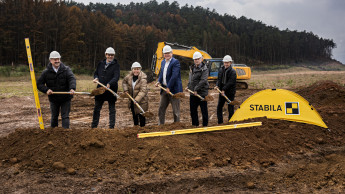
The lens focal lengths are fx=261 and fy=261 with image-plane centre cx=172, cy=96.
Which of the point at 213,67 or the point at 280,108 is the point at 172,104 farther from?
the point at 213,67

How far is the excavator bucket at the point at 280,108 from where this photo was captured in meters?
5.29

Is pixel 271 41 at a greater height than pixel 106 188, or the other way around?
Answer: pixel 271 41

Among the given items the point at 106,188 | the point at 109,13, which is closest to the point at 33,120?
the point at 106,188

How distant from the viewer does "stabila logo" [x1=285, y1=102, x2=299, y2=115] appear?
534cm

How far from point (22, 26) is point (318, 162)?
3956cm

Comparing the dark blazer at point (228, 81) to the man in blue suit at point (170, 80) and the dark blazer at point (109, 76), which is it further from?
the dark blazer at point (109, 76)

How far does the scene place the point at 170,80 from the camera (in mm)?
5457

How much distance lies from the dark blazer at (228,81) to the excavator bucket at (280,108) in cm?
63

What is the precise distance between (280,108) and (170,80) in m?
2.38

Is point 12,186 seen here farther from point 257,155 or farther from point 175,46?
point 175,46

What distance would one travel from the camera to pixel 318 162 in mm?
4199

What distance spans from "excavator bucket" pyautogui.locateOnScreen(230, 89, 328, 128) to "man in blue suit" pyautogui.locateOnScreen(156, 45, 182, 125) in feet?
4.66

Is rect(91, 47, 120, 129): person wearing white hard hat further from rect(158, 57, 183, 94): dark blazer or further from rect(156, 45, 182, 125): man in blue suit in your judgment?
rect(158, 57, 183, 94): dark blazer

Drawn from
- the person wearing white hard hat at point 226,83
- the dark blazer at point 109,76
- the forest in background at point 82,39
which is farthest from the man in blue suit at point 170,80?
the forest in background at point 82,39
